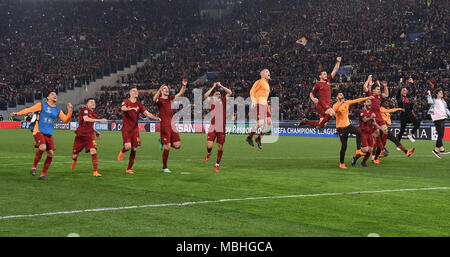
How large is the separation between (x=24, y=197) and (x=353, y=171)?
9.41m

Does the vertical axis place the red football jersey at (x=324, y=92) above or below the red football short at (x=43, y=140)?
above

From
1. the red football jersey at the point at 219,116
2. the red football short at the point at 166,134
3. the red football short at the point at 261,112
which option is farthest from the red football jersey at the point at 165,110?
the red football short at the point at 261,112

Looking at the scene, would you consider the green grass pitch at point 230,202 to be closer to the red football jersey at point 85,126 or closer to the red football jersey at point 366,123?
the red football jersey at point 85,126

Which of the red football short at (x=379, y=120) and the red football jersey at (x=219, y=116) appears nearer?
the red football jersey at (x=219, y=116)

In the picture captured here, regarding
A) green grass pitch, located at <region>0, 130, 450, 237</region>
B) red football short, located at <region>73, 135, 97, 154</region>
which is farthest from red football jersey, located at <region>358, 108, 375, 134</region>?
red football short, located at <region>73, 135, 97, 154</region>

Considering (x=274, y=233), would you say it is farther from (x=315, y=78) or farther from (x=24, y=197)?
(x=315, y=78)

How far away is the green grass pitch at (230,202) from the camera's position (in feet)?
25.4

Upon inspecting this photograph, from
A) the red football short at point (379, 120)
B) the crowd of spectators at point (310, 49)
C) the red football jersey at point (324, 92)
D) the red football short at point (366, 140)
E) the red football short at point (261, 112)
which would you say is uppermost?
the crowd of spectators at point (310, 49)

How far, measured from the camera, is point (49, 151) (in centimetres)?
1426

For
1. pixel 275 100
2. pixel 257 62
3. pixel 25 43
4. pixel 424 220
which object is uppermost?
pixel 25 43

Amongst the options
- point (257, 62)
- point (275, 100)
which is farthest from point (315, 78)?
point (257, 62)

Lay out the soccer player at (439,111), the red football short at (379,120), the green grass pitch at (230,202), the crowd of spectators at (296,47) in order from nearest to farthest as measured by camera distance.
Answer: the green grass pitch at (230,202)
the red football short at (379,120)
the soccer player at (439,111)
the crowd of spectators at (296,47)

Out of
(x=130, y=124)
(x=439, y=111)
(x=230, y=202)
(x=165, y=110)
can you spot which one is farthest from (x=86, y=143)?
(x=439, y=111)
